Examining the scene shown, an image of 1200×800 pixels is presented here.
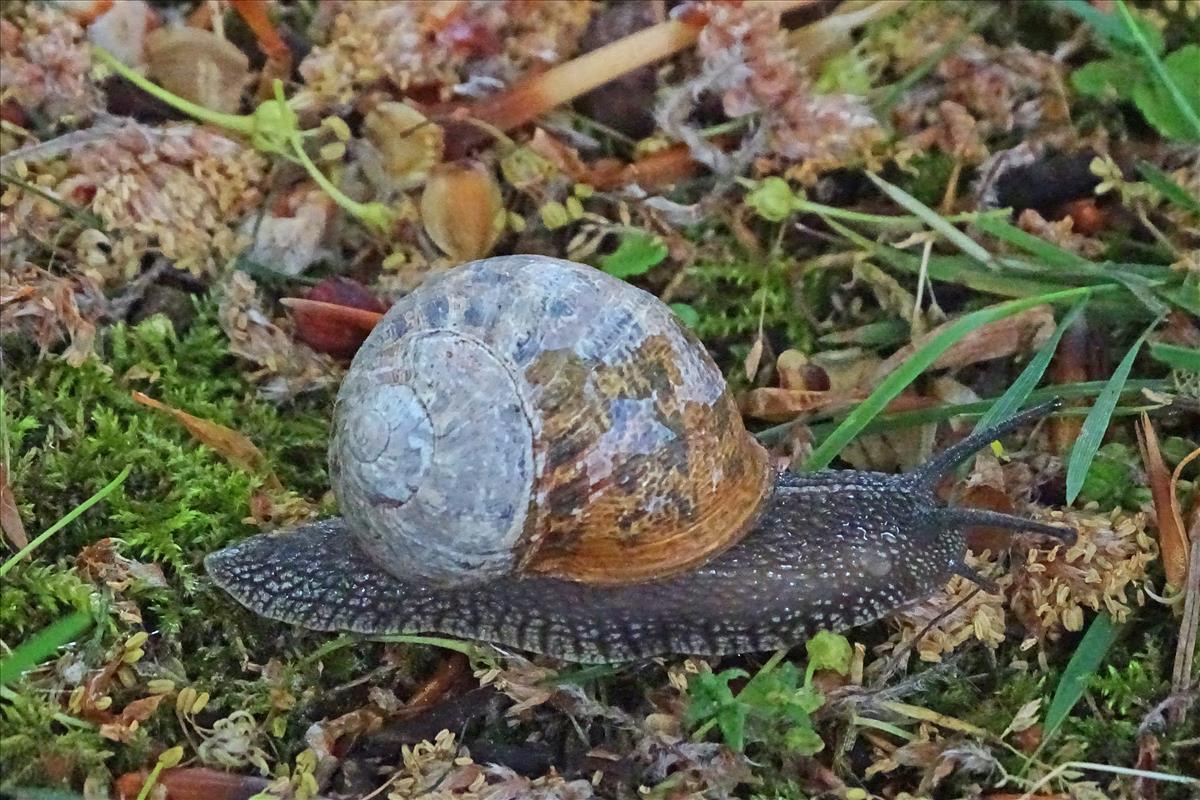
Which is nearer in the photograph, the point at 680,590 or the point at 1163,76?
the point at 680,590

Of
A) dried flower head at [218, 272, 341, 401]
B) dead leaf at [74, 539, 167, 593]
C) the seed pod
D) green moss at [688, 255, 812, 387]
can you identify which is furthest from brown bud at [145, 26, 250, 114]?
green moss at [688, 255, 812, 387]

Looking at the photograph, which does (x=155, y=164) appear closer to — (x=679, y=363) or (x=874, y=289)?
(x=679, y=363)

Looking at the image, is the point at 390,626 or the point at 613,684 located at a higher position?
the point at 390,626

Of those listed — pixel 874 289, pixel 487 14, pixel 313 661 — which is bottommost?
pixel 313 661

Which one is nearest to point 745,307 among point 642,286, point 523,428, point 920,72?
point 642,286

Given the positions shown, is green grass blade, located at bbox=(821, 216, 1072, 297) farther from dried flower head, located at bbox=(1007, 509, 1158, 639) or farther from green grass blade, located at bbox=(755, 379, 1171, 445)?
dried flower head, located at bbox=(1007, 509, 1158, 639)

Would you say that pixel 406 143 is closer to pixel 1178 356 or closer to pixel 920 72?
pixel 920 72

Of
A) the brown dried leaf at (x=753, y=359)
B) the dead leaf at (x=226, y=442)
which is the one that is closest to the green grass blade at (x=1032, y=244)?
the brown dried leaf at (x=753, y=359)

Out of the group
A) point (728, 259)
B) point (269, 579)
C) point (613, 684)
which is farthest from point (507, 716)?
point (728, 259)
